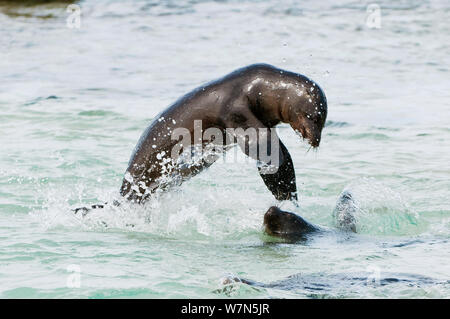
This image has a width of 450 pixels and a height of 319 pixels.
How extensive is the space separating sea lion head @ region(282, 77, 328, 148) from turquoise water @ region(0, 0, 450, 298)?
2.45 ft

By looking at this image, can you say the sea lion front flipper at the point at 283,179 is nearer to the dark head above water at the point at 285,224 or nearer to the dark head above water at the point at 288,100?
the dark head above water at the point at 288,100

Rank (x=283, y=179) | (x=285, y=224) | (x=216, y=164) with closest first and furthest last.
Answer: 1. (x=285, y=224)
2. (x=283, y=179)
3. (x=216, y=164)

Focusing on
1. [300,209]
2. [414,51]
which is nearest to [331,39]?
[414,51]

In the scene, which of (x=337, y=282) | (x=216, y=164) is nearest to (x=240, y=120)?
(x=337, y=282)

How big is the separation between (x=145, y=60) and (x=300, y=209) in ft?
25.6

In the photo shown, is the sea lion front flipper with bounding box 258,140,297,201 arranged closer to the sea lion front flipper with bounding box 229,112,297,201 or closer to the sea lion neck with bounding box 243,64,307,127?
the sea lion front flipper with bounding box 229,112,297,201

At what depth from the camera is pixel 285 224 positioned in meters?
6.22

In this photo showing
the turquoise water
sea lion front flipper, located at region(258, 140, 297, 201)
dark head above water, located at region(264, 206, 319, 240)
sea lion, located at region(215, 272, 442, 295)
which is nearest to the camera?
sea lion, located at region(215, 272, 442, 295)

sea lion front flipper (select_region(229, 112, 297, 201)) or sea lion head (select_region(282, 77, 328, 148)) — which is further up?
sea lion head (select_region(282, 77, 328, 148))

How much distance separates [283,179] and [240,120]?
0.66 m

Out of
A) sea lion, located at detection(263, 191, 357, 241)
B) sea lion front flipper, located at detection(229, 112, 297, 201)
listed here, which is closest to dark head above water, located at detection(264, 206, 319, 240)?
sea lion, located at detection(263, 191, 357, 241)

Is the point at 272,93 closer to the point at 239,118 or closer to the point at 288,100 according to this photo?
the point at 288,100

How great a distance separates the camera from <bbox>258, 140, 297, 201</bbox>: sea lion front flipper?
22.1 feet

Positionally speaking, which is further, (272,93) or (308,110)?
(272,93)
